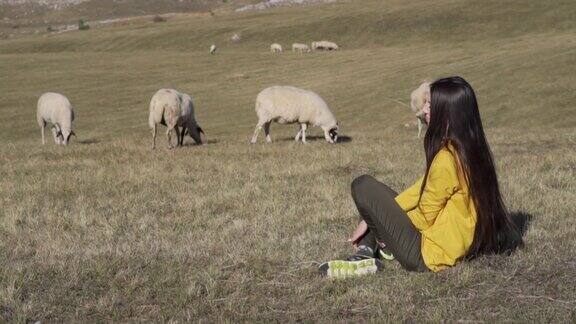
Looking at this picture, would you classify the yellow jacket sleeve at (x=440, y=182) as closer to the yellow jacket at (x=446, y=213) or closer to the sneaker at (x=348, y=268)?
the yellow jacket at (x=446, y=213)

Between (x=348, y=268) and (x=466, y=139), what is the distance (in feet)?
4.86

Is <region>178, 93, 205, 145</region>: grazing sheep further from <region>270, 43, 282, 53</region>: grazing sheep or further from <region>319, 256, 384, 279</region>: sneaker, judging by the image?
<region>270, 43, 282, 53</region>: grazing sheep

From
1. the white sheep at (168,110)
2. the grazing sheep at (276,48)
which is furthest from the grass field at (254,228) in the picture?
the grazing sheep at (276,48)

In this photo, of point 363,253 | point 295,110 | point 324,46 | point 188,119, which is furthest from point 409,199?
point 324,46

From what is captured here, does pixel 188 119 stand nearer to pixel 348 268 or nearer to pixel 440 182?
pixel 348 268

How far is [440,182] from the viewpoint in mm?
6391

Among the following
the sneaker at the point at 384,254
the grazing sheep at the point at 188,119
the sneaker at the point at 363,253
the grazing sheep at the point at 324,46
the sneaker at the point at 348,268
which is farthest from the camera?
the grazing sheep at the point at 324,46

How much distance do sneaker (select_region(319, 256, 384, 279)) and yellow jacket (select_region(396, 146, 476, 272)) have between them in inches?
18.6

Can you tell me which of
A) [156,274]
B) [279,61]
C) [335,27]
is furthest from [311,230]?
[335,27]

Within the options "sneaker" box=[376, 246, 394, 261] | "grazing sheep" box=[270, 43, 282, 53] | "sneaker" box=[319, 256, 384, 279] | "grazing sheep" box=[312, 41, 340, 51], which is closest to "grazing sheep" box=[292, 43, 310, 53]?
"grazing sheep" box=[312, 41, 340, 51]

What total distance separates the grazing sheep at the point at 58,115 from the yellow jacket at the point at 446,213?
1758 centimetres

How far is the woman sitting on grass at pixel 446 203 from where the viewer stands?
6.31 metres

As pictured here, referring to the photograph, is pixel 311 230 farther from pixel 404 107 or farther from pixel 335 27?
pixel 335 27

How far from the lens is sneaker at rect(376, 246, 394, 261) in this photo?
704 centimetres
